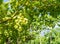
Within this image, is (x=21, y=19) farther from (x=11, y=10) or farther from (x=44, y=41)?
(x=44, y=41)

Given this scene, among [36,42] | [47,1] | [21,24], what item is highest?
[47,1]

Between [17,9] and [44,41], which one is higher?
[17,9]

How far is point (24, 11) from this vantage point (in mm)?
5609

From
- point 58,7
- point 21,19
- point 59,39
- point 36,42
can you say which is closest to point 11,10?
point 21,19

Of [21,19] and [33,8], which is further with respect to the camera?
[33,8]

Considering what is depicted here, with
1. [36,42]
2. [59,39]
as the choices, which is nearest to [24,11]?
[59,39]

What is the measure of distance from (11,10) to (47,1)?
0.95 m

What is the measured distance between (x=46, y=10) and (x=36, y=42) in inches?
2037

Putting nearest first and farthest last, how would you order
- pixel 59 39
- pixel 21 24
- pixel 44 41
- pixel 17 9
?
pixel 21 24 < pixel 17 9 < pixel 59 39 < pixel 44 41

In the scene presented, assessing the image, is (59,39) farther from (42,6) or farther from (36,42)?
(42,6)

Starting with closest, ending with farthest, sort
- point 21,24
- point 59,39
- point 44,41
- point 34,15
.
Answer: point 21,24 < point 34,15 < point 59,39 < point 44,41

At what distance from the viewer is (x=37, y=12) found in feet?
18.9

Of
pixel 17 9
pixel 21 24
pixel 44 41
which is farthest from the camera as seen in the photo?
pixel 44 41

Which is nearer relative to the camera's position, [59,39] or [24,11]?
[24,11]
